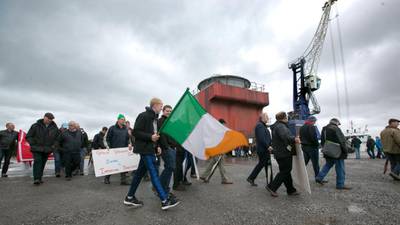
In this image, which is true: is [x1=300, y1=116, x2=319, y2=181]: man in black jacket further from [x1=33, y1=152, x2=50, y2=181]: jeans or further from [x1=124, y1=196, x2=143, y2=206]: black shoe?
[x1=33, y1=152, x2=50, y2=181]: jeans

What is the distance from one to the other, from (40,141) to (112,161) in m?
1.94

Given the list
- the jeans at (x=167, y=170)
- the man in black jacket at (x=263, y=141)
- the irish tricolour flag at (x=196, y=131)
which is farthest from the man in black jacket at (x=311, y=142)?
the jeans at (x=167, y=170)

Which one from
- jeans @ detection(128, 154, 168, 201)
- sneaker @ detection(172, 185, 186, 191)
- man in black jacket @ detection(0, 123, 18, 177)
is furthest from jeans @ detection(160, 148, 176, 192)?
man in black jacket @ detection(0, 123, 18, 177)

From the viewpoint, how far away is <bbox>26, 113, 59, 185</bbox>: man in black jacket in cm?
607

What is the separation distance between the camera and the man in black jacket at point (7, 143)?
7.69m

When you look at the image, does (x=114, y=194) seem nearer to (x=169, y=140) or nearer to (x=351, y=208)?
(x=169, y=140)

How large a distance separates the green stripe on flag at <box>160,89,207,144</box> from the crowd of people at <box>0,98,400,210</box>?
0.25m

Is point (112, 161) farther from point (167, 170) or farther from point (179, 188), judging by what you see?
point (167, 170)

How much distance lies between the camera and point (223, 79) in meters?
43.0

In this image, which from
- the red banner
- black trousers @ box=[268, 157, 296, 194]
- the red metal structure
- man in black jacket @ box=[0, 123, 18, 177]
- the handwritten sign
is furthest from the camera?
the red metal structure

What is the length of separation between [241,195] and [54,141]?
539cm

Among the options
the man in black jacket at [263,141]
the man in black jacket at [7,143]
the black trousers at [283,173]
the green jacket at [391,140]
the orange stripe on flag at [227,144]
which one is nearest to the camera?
the orange stripe on flag at [227,144]

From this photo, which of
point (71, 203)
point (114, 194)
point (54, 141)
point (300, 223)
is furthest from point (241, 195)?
point (54, 141)

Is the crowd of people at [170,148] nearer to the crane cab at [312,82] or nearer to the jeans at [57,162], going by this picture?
the jeans at [57,162]
